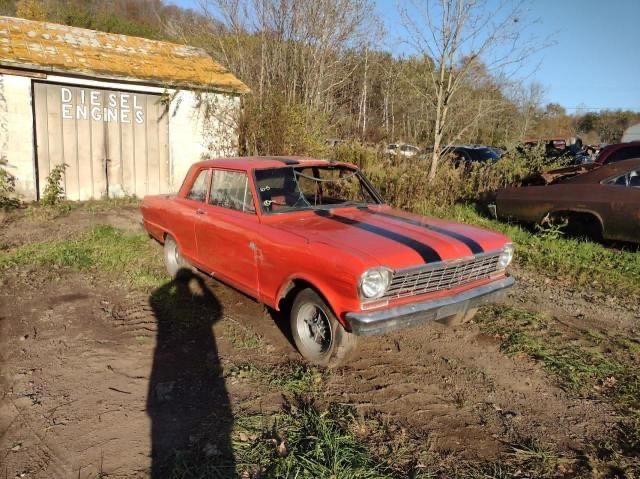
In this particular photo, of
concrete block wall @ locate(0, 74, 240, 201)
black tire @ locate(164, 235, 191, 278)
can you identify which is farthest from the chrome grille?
concrete block wall @ locate(0, 74, 240, 201)

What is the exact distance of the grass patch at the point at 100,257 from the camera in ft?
19.6

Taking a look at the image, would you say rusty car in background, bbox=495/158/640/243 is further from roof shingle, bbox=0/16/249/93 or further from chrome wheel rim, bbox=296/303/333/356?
roof shingle, bbox=0/16/249/93

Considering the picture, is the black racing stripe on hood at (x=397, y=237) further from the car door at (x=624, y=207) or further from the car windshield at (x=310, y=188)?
the car door at (x=624, y=207)

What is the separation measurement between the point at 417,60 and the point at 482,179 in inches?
126

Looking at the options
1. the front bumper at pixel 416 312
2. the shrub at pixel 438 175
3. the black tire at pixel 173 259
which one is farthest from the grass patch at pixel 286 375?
the shrub at pixel 438 175

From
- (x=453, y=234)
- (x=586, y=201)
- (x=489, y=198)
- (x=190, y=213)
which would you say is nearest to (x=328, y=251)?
(x=453, y=234)

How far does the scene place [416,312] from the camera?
3383mm

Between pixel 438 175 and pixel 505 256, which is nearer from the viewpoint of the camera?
pixel 505 256

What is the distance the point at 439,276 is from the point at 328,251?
891 mm

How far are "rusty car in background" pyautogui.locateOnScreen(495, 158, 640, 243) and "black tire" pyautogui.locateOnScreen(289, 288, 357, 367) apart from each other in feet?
16.5

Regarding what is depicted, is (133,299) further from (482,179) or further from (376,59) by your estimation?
(376,59)

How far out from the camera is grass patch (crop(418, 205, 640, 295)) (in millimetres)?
5930

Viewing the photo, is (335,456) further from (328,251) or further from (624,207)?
(624,207)

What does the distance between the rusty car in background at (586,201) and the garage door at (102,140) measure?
7.61 meters
